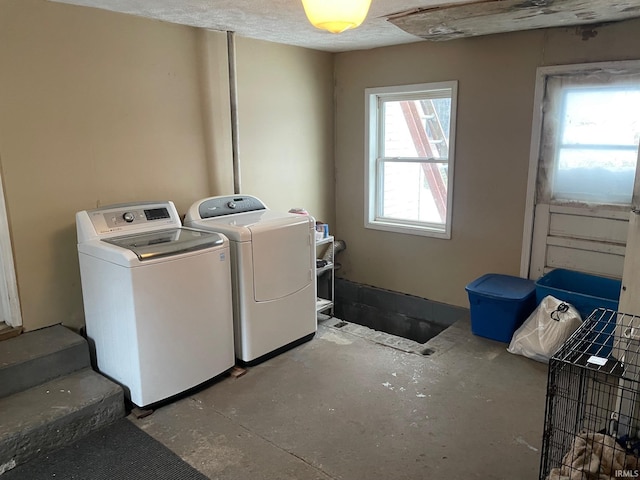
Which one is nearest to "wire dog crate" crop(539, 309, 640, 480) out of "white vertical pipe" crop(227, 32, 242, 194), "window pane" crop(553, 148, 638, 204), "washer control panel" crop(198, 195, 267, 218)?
"window pane" crop(553, 148, 638, 204)

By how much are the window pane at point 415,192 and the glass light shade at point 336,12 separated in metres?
2.57

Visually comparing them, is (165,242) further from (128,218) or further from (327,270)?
(327,270)

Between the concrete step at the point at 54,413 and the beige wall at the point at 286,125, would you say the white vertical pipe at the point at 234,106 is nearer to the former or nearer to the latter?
the beige wall at the point at 286,125

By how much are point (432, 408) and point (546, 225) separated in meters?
1.72

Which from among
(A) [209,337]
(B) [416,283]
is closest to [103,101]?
(A) [209,337]

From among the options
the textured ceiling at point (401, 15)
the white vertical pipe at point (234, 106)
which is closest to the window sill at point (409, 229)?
the white vertical pipe at point (234, 106)

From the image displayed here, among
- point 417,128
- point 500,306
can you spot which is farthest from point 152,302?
point 417,128

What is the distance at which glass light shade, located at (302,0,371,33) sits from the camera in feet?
5.70

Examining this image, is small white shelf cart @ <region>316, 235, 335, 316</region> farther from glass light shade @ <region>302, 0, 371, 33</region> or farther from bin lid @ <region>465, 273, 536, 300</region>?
glass light shade @ <region>302, 0, 371, 33</region>

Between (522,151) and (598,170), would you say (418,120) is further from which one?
(598,170)

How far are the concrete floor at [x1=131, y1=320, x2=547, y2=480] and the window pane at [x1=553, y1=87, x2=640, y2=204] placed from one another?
4.21ft

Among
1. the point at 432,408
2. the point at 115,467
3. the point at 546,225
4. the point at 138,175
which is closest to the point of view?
the point at 115,467

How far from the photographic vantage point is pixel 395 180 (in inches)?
180

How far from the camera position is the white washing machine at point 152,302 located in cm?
255
